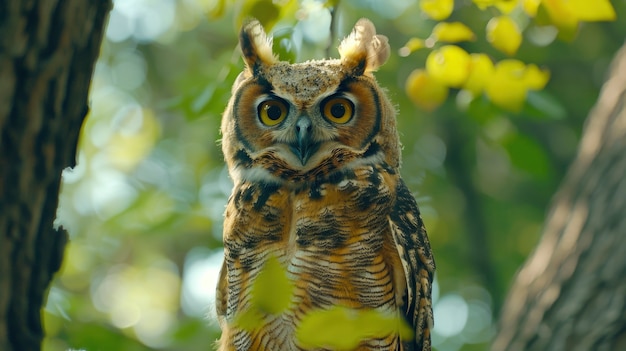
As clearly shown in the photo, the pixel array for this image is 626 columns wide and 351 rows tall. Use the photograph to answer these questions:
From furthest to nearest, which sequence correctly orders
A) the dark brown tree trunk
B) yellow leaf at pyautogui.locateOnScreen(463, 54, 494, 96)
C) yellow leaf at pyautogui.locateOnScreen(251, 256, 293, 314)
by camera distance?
yellow leaf at pyautogui.locateOnScreen(463, 54, 494, 96) < yellow leaf at pyautogui.locateOnScreen(251, 256, 293, 314) < the dark brown tree trunk

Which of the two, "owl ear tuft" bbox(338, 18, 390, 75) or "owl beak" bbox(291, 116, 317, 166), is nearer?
"owl beak" bbox(291, 116, 317, 166)

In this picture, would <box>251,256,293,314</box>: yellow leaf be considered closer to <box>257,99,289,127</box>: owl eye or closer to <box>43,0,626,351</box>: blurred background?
<box>257,99,289,127</box>: owl eye

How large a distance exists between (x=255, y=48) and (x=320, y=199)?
28.0 inches

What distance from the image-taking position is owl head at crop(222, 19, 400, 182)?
3.18 meters

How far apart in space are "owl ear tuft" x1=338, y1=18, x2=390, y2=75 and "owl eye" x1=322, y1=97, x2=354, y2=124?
0.16m

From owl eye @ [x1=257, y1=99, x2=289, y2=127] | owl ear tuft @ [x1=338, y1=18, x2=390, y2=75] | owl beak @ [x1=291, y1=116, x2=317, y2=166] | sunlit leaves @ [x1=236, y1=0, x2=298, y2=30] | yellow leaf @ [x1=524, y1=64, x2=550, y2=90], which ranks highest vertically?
owl ear tuft @ [x1=338, y1=18, x2=390, y2=75]

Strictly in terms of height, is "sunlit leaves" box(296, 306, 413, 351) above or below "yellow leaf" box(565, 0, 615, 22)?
below

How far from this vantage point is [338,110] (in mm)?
3254

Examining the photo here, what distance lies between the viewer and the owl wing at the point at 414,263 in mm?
3088

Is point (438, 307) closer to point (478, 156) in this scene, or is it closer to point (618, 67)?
point (478, 156)

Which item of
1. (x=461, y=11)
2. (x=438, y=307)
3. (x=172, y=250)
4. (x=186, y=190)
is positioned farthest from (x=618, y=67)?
(x=172, y=250)

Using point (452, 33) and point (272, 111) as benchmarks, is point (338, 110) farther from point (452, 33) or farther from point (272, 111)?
point (452, 33)

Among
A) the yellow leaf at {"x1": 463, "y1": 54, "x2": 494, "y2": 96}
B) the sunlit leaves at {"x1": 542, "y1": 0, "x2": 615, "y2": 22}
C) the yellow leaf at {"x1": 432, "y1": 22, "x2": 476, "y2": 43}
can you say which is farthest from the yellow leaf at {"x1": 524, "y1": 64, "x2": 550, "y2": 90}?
the sunlit leaves at {"x1": 542, "y1": 0, "x2": 615, "y2": 22}

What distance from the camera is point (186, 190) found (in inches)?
235
